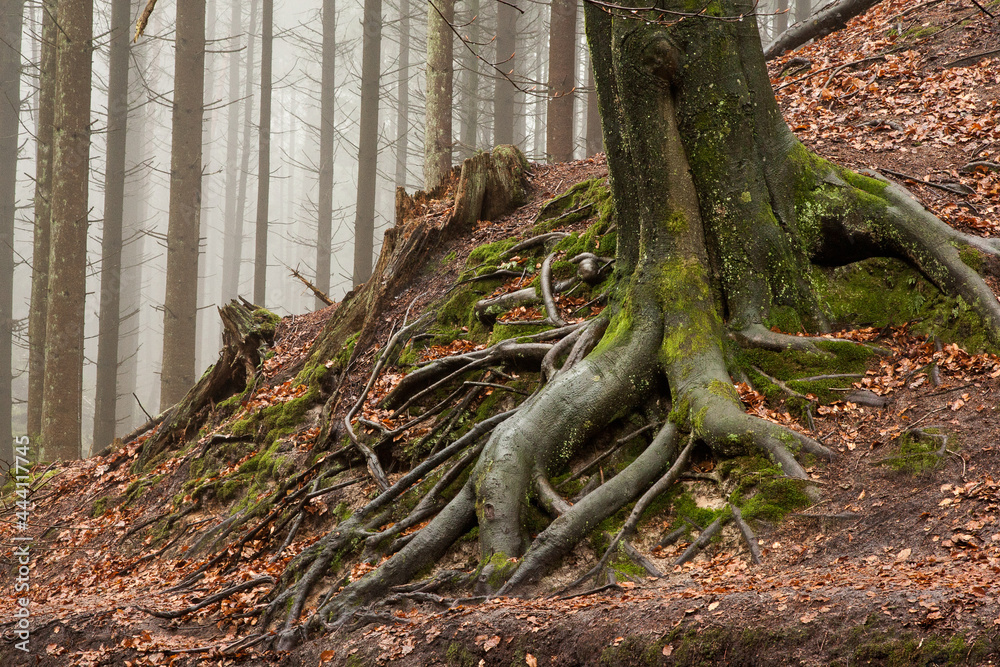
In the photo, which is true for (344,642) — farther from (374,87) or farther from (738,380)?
(374,87)

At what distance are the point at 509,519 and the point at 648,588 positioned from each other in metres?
1.18

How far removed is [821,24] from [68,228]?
11.9 meters

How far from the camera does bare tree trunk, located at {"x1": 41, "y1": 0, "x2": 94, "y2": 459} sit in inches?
403

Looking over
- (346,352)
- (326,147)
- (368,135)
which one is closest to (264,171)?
(368,135)

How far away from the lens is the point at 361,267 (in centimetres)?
1752

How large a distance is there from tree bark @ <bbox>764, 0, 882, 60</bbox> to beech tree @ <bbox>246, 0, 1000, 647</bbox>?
6.81m

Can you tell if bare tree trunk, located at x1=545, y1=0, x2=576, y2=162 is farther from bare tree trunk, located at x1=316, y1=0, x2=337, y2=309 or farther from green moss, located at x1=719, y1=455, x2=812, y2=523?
green moss, located at x1=719, y1=455, x2=812, y2=523

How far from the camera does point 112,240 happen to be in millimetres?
16312

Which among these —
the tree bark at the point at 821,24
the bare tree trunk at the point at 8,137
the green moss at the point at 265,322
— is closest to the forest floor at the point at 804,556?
the green moss at the point at 265,322

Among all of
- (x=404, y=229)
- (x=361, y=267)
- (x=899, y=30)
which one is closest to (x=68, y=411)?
(x=404, y=229)

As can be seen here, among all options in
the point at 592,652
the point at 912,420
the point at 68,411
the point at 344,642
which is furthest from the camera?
the point at 68,411

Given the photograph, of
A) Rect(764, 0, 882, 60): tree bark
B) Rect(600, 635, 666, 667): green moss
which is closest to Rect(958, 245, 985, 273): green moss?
Rect(600, 635, 666, 667): green moss

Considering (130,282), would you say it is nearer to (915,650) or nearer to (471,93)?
(471,93)

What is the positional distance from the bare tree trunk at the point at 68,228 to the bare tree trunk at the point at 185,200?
2.94 m
